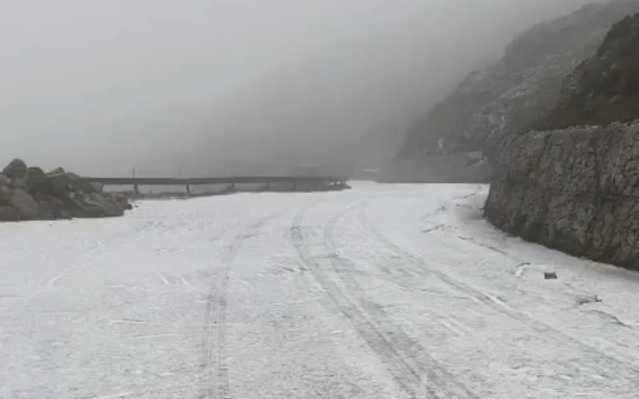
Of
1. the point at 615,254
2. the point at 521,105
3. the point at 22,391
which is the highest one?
the point at 521,105

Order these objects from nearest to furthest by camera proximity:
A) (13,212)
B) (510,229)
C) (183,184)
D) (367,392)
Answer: (367,392) < (510,229) < (13,212) < (183,184)

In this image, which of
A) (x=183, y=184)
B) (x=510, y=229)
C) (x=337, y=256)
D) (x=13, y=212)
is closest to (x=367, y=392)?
(x=337, y=256)

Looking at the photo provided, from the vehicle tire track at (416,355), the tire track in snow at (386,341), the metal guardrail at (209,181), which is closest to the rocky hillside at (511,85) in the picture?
the metal guardrail at (209,181)

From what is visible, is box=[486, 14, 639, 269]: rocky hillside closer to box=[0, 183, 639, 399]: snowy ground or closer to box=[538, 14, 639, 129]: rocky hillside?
box=[538, 14, 639, 129]: rocky hillside

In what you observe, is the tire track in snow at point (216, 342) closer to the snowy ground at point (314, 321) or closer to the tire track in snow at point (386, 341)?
the snowy ground at point (314, 321)

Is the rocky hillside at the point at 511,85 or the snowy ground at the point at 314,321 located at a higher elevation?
the rocky hillside at the point at 511,85

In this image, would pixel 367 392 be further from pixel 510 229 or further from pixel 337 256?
pixel 510 229

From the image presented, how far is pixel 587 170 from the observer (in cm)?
1060

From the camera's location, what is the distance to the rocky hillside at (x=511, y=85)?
10106 cm

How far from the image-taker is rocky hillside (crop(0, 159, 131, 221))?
58.2 ft

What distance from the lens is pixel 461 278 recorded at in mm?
8570

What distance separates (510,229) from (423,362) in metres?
9.13

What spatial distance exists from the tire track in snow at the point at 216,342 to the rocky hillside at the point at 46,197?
1066 cm

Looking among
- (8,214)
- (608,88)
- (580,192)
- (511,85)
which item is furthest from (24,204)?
(511,85)
